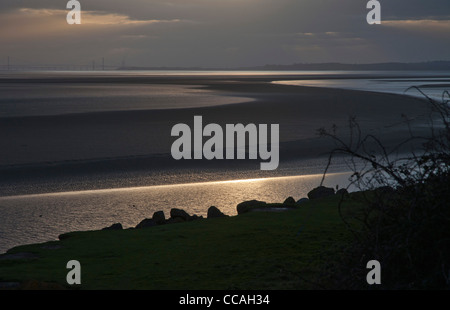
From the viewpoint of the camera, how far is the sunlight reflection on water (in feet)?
36.8

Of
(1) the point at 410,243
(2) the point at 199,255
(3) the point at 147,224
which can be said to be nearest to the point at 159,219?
(3) the point at 147,224

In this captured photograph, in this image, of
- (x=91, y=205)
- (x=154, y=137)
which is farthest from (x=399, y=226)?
(x=154, y=137)

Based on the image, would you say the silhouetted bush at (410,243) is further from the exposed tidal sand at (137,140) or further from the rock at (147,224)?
the rock at (147,224)

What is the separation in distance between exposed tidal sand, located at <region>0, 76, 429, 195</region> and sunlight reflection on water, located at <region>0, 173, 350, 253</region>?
3.73ft

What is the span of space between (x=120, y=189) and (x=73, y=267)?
339 inches

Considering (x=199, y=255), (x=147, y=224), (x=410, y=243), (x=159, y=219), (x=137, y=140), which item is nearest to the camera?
(x=410, y=243)

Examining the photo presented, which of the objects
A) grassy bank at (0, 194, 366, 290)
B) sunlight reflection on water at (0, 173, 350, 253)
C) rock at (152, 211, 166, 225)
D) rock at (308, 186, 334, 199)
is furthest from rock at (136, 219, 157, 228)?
rock at (308, 186, 334, 199)

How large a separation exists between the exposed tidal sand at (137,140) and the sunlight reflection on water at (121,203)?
3.73 feet

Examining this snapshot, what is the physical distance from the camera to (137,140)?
23672 millimetres

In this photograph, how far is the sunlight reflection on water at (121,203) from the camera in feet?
36.8

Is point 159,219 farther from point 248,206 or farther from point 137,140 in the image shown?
point 137,140

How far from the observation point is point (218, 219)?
937cm

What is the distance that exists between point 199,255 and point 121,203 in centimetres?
663

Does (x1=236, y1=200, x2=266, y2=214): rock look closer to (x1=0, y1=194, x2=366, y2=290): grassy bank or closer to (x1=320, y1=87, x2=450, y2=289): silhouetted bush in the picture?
(x1=0, y1=194, x2=366, y2=290): grassy bank
